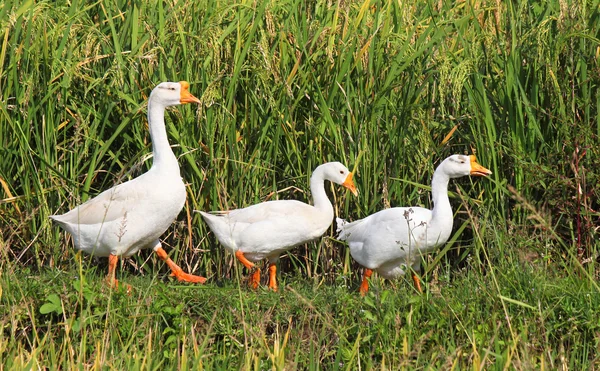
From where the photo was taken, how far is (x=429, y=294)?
213 inches

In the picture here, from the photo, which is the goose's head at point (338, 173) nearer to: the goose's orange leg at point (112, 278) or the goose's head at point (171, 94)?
the goose's head at point (171, 94)

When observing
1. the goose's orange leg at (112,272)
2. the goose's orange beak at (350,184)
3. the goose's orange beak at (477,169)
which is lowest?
the goose's orange leg at (112,272)

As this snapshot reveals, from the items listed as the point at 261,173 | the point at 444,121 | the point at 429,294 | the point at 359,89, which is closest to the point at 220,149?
the point at 261,173

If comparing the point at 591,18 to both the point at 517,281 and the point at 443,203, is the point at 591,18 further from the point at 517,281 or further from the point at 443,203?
the point at 517,281

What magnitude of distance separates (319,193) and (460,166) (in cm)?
96

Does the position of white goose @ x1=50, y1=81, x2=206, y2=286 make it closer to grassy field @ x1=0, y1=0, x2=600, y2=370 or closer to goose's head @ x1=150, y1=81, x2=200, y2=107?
goose's head @ x1=150, y1=81, x2=200, y2=107

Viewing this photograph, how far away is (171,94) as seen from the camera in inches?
255

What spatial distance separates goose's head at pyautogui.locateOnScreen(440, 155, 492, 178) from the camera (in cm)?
638

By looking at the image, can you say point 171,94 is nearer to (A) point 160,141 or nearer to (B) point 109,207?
(A) point 160,141

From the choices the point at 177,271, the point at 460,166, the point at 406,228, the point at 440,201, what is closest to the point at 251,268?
the point at 177,271

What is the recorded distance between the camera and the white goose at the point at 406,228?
248 inches

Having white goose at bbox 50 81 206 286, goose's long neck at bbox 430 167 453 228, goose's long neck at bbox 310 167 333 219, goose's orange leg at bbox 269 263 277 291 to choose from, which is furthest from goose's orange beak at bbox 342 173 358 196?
white goose at bbox 50 81 206 286

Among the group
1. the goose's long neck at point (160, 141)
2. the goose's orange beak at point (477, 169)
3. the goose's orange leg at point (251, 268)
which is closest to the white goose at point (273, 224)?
the goose's orange leg at point (251, 268)

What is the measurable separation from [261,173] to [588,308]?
8.54 ft
